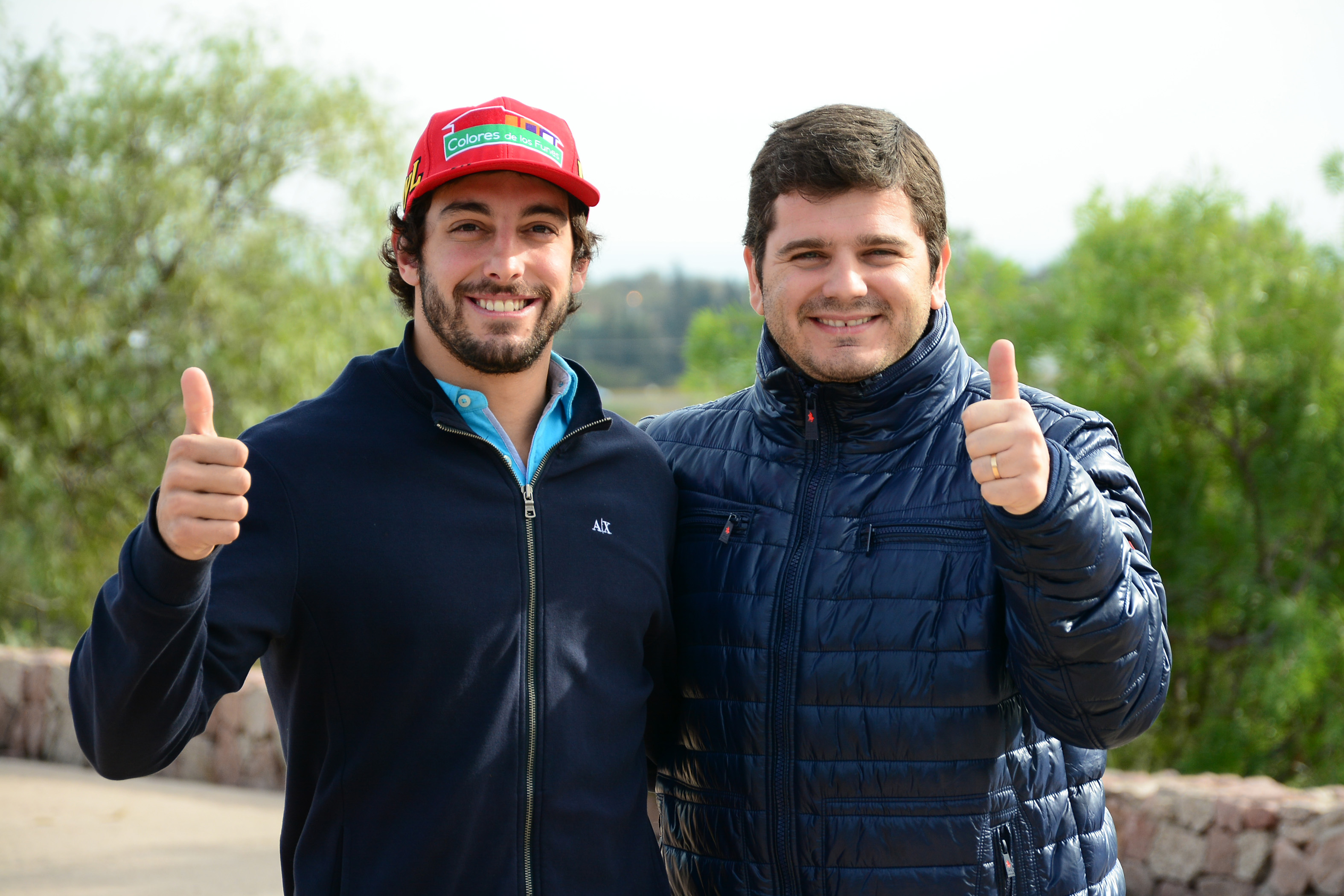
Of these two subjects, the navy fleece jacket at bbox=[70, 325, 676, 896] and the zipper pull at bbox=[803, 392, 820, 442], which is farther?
the zipper pull at bbox=[803, 392, 820, 442]

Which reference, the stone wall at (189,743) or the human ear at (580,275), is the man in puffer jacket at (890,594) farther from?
the stone wall at (189,743)

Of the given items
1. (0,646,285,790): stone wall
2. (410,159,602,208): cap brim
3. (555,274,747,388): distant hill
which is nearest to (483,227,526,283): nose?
(410,159,602,208): cap brim

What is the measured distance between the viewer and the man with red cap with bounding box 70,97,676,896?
182cm

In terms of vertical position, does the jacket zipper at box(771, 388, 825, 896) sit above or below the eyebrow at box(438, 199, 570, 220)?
below

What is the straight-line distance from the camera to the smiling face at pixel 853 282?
7.34 ft

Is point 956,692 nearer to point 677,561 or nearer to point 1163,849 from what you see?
point 677,561

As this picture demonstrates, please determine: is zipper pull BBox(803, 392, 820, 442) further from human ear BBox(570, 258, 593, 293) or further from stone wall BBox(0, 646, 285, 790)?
stone wall BBox(0, 646, 285, 790)

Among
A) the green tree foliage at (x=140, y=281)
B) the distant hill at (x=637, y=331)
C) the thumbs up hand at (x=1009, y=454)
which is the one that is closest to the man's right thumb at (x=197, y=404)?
the thumbs up hand at (x=1009, y=454)

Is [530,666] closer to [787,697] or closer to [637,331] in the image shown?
[787,697]

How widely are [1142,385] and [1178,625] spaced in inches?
60.4

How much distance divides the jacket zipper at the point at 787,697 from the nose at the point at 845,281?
0.35 m

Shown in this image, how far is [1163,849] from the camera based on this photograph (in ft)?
16.4

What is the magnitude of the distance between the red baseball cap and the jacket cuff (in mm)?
914

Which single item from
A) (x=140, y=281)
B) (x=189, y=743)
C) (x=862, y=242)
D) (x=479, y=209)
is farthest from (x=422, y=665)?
(x=140, y=281)
